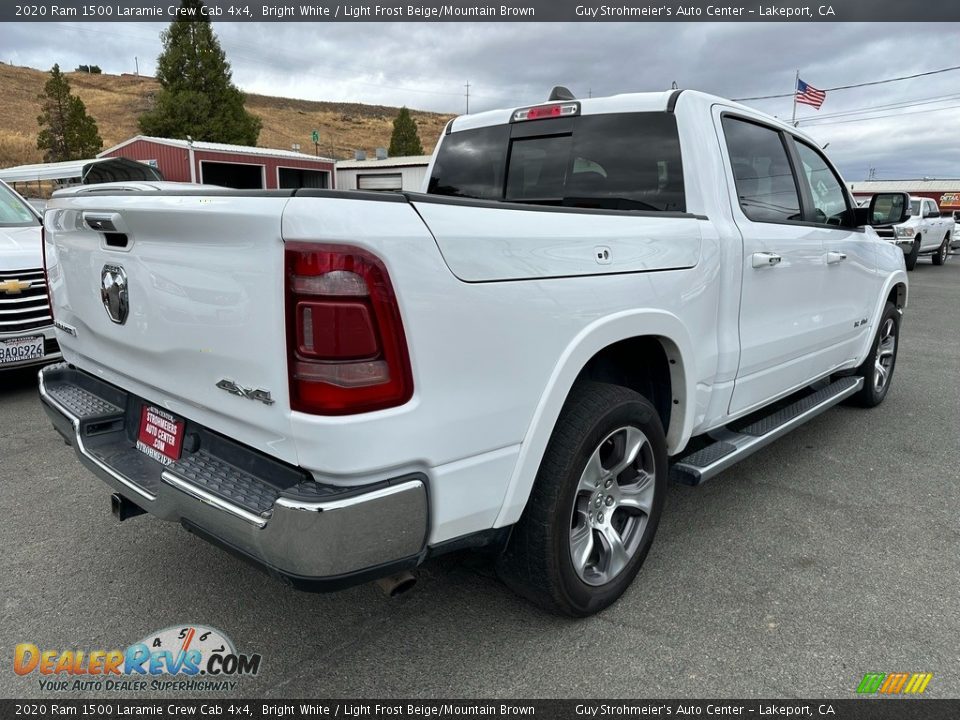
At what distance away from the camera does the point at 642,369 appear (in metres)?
2.94

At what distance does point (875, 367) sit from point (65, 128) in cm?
5412

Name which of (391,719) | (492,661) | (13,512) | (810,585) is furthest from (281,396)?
(13,512)

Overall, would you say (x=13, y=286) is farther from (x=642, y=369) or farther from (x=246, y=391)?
(x=642, y=369)

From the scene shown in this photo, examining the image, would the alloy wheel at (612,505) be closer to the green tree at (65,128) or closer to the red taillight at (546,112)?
the red taillight at (546,112)

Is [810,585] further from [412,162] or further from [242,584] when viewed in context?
[412,162]

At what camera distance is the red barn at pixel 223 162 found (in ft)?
92.9

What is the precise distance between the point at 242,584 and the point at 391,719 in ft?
3.26

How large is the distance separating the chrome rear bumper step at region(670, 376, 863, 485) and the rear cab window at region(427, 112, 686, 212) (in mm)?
1121

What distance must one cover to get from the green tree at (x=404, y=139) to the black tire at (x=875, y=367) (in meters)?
57.6

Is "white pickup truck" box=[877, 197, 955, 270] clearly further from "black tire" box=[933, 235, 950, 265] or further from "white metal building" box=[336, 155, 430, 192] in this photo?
"white metal building" box=[336, 155, 430, 192]

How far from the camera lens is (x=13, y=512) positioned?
3361 mm

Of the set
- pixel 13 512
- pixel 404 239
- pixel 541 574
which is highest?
pixel 404 239

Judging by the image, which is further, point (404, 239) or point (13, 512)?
point (13, 512)

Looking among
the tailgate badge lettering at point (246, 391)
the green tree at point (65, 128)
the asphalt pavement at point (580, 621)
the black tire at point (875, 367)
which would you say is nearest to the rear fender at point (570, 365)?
the asphalt pavement at point (580, 621)
